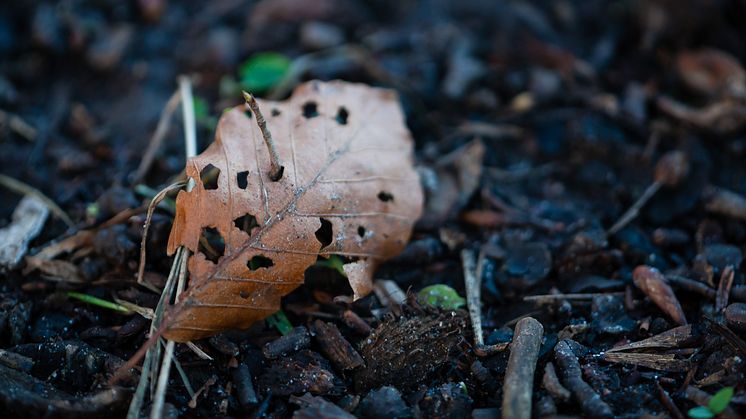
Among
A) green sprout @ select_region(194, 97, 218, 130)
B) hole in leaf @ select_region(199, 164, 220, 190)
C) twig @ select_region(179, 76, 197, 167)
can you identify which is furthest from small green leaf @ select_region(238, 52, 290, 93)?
hole in leaf @ select_region(199, 164, 220, 190)

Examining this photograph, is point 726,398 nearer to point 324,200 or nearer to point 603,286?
point 603,286

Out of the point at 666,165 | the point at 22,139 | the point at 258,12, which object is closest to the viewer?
the point at 666,165

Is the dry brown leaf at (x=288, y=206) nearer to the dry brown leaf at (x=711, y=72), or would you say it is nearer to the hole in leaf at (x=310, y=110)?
the hole in leaf at (x=310, y=110)

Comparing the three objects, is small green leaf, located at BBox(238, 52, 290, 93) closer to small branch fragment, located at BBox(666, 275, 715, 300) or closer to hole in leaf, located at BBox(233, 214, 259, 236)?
hole in leaf, located at BBox(233, 214, 259, 236)

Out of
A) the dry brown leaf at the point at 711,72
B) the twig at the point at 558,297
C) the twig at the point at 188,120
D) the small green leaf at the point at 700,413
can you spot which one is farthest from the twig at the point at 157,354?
the dry brown leaf at the point at 711,72

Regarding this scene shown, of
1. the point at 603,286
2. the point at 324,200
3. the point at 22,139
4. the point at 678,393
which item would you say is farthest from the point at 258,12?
the point at 678,393

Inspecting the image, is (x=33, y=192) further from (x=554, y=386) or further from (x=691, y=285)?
(x=691, y=285)

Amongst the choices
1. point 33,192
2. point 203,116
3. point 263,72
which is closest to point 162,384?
point 33,192
